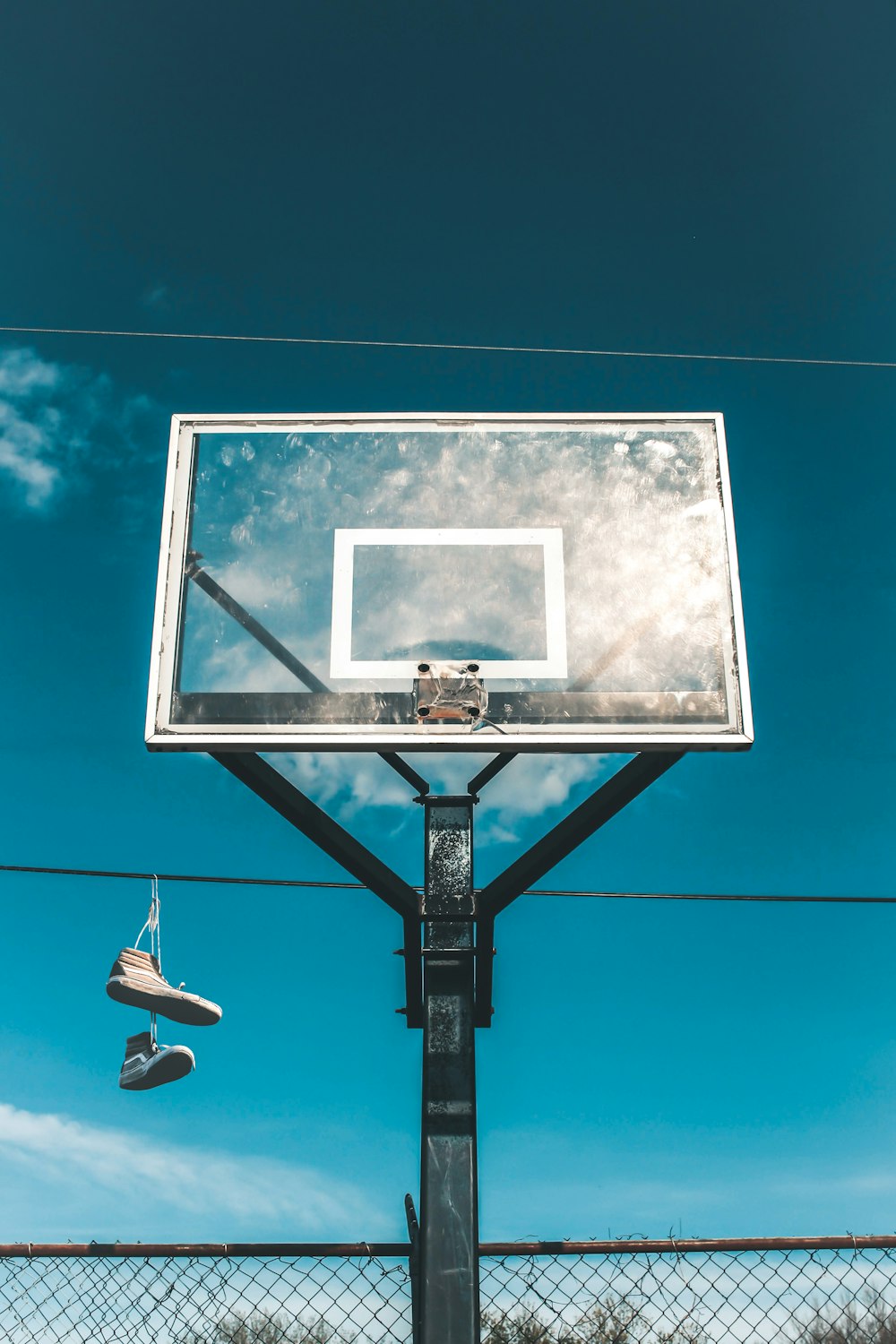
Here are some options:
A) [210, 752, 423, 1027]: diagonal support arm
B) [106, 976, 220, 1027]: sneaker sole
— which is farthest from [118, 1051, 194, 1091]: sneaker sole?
[210, 752, 423, 1027]: diagonal support arm

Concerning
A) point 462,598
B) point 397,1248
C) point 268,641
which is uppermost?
point 462,598

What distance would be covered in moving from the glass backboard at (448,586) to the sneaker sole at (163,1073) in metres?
2.28

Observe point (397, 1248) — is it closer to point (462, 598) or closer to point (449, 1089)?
point (449, 1089)

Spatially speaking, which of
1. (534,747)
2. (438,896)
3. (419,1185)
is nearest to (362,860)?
(438,896)

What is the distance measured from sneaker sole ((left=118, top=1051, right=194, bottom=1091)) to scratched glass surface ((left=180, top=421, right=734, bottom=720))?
234 cm

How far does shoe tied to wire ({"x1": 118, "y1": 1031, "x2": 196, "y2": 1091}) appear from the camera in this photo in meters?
5.11

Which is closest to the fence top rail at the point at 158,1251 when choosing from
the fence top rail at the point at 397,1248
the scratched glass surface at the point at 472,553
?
the fence top rail at the point at 397,1248

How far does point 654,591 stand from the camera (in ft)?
12.8

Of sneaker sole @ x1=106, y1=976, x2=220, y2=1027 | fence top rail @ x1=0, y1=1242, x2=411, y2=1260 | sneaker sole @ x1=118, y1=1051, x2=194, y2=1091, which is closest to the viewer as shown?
fence top rail @ x1=0, y1=1242, x2=411, y2=1260

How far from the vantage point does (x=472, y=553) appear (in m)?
4.07

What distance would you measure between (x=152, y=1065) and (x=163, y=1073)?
7 cm

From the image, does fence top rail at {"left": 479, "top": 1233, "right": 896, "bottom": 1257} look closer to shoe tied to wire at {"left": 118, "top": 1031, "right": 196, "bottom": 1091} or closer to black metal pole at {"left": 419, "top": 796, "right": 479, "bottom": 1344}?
black metal pole at {"left": 419, "top": 796, "right": 479, "bottom": 1344}

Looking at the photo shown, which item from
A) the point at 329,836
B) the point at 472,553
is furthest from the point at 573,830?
the point at 472,553

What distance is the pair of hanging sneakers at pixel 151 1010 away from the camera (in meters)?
5.00
